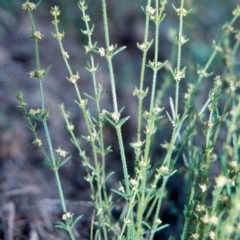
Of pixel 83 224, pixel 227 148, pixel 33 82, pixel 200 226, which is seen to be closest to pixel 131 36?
pixel 33 82

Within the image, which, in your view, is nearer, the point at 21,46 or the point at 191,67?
the point at 191,67

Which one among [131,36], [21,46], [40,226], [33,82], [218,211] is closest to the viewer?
[218,211]

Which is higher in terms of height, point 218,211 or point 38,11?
point 38,11

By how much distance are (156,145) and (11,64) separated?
37.4 inches

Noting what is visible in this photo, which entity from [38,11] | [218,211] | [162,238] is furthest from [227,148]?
[38,11]

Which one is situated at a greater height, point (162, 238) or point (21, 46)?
point (21, 46)

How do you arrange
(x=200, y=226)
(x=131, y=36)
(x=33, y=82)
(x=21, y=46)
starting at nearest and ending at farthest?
1. (x=200, y=226)
2. (x=33, y=82)
3. (x=21, y=46)
4. (x=131, y=36)

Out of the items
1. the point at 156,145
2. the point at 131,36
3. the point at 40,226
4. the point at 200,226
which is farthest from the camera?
the point at 131,36

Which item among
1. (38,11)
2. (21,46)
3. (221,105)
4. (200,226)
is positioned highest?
(38,11)

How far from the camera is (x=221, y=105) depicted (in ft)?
7.57

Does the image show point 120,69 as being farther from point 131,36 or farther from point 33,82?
point 33,82

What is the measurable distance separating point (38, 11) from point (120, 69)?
29.0 inches

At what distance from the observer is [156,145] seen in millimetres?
2170

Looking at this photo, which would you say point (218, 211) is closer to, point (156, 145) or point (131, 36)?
point (156, 145)
